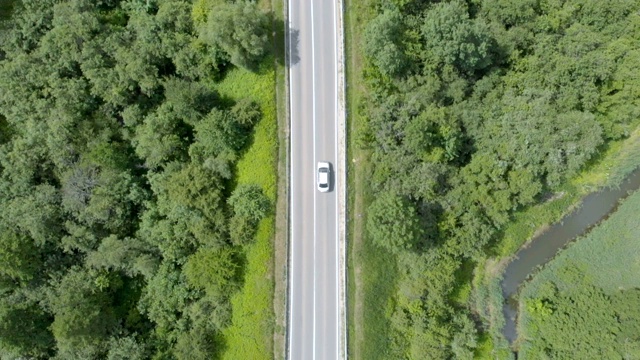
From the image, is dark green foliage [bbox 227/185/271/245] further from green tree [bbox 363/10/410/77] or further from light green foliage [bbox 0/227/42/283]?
light green foliage [bbox 0/227/42/283]

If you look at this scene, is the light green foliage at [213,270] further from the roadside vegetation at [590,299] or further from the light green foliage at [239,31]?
the roadside vegetation at [590,299]

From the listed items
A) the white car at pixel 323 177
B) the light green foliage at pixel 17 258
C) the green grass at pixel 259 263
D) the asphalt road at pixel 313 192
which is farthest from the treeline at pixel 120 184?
the white car at pixel 323 177

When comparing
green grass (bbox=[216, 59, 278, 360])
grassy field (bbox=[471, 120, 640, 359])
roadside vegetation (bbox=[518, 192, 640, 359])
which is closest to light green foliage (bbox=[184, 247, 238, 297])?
green grass (bbox=[216, 59, 278, 360])

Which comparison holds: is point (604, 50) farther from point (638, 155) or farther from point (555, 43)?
point (638, 155)

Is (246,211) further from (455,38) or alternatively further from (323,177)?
(455,38)

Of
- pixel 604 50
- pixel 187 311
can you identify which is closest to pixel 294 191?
pixel 187 311
